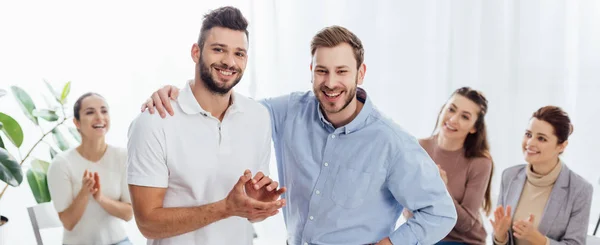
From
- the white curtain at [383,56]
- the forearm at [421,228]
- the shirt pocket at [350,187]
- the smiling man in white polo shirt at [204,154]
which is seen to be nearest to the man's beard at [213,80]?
the smiling man in white polo shirt at [204,154]

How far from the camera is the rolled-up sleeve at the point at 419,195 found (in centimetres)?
190

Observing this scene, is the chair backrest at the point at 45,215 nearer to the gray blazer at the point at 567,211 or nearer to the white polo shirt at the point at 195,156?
the white polo shirt at the point at 195,156

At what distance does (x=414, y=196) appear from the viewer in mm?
1917

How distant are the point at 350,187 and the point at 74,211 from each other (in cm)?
151

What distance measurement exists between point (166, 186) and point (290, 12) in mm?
2495

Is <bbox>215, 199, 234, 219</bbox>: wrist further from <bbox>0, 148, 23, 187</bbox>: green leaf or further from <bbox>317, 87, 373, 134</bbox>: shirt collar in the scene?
<bbox>0, 148, 23, 187</bbox>: green leaf

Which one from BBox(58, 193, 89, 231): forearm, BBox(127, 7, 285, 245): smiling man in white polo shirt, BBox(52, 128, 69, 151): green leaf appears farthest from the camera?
BBox(52, 128, 69, 151): green leaf

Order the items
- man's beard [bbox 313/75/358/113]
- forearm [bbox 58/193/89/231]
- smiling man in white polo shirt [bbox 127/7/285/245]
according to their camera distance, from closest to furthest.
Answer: smiling man in white polo shirt [bbox 127/7/285/245], man's beard [bbox 313/75/358/113], forearm [bbox 58/193/89/231]

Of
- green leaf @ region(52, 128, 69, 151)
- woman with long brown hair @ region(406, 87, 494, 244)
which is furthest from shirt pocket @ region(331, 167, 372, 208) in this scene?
green leaf @ region(52, 128, 69, 151)

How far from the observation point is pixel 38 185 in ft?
10.2

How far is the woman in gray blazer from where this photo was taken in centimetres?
261

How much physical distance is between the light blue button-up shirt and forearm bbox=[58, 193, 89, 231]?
131 centimetres

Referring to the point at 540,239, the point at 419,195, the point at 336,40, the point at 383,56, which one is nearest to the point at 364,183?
the point at 419,195

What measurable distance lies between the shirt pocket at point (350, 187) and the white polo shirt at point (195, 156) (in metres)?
0.25
